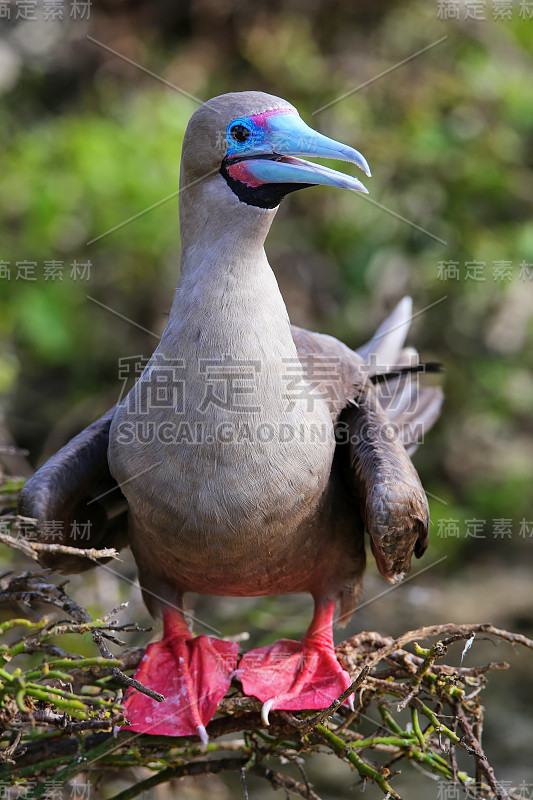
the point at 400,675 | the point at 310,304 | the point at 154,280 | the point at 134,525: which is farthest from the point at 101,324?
the point at 400,675

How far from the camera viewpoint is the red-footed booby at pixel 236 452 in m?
3.04

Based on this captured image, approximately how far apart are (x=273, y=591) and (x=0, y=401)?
350cm

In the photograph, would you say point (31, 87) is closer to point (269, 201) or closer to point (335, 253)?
point (335, 253)

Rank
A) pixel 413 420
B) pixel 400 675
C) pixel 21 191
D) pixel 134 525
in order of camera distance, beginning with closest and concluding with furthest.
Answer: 1. pixel 400 675
2. pixel 134 525
3. pixel 413 420
4. pixel 21 191

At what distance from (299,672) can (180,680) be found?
42cm

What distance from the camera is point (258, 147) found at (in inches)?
120

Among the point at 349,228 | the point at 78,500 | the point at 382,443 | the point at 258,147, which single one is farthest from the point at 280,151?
the point at 349,228

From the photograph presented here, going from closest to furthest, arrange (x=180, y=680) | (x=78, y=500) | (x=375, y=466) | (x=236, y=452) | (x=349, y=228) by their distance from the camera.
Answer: (x=236, y=452) < (x=375, y=466) < (x=180, y=680) < (x=78, y=500) < (x=349, y=228)

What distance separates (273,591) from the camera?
11.3 feet

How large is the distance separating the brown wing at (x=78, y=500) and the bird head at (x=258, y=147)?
1128mm

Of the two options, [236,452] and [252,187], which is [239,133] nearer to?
[252,187]

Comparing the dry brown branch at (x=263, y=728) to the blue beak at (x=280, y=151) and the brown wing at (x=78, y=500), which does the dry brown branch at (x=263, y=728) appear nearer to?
the brown wing at (x=78, y=500)

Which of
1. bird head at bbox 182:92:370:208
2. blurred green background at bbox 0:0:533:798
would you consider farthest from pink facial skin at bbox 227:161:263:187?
blurred green background at bbox 0:0:533:798

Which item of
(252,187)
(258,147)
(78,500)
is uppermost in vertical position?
(258,147)
